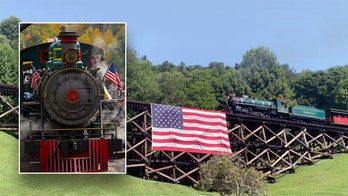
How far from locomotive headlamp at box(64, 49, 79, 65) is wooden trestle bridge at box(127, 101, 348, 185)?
1724 cm

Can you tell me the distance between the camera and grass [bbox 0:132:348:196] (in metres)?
29.8

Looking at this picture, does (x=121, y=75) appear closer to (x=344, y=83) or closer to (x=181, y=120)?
(x=181, y=120)

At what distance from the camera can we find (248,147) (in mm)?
49031

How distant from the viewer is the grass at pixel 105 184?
29.8 metres

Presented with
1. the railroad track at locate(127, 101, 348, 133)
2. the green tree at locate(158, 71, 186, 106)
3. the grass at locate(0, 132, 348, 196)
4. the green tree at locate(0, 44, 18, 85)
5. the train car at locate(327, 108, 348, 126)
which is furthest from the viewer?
the green tree at locate(158, 71, 186, 106)

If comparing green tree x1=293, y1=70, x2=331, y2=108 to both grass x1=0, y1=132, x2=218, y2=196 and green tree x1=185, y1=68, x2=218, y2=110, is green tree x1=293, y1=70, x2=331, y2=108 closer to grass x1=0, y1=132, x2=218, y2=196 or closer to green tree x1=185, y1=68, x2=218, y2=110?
green tree x1=185, y1=68, x2=218, y2=110

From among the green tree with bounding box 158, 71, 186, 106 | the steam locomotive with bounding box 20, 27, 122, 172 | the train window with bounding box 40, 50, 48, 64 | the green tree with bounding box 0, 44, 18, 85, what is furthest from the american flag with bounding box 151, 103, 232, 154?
the green tree with bounding box 158, 71, 186, 106

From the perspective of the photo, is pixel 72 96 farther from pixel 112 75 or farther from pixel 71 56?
pixel 112 75

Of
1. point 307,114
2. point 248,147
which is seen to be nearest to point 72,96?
point 248,147

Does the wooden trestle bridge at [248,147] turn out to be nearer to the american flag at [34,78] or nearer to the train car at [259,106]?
the train car at [259,106]

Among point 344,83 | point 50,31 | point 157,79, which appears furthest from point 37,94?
point 344,83

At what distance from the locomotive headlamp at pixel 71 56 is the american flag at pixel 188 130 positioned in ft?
49.5

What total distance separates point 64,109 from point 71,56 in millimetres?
2139

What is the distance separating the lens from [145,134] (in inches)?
1624
